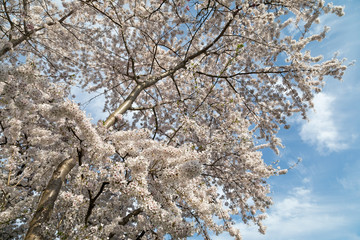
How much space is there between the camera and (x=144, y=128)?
4.40 meters

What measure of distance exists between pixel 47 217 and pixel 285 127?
25.3 feet

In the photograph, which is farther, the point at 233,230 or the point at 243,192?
the point at 243,192

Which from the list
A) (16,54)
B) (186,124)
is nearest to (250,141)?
(186,124)

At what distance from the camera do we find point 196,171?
3.29 metres

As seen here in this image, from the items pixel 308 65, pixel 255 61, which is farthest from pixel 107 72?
pixel 308 65

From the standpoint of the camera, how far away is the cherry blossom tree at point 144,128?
12.6ft

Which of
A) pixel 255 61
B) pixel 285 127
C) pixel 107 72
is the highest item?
pixel 107 72

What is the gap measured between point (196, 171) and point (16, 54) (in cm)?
1013

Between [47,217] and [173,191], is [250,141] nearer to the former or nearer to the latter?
[173,191]

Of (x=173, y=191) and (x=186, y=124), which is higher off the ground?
(x=186, y=124)

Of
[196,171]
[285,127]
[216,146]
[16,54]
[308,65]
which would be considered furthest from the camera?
[16,54]

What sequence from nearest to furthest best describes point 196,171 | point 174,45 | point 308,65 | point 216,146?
point 196,171
point 216,146
point 308,65
point 174,45

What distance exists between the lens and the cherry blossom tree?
383 cm

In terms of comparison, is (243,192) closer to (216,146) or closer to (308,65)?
(216,146)
